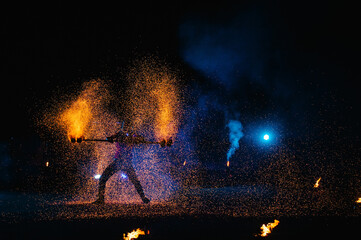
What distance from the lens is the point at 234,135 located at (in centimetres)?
2278

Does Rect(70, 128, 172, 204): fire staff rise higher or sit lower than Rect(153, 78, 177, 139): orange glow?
lower

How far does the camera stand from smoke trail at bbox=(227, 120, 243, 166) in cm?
2227

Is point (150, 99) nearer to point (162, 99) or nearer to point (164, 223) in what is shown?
point (162, 99)

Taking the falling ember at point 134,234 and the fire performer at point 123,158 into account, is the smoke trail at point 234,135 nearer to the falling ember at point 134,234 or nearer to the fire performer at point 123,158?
the fire performer at point 123,158

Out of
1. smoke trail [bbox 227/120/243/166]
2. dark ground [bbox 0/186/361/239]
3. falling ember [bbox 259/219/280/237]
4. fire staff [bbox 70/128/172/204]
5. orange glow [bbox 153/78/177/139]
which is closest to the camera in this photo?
dark ground [bbox 0/186/361/239]

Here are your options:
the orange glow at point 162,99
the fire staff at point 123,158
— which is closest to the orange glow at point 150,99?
the orange glow at point 162,99

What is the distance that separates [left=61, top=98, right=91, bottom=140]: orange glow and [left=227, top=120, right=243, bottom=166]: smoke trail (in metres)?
11.9

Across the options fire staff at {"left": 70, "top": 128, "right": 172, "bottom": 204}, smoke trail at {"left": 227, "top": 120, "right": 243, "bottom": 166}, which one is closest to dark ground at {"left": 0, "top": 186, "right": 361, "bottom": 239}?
fire staff at {"left": 70, "top": 128, "right": 172, "bottom": 204}

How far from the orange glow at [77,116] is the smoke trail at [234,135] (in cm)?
1185

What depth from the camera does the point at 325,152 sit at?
16203mm

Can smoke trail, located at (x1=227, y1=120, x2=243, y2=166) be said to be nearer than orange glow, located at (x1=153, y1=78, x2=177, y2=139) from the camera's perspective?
No

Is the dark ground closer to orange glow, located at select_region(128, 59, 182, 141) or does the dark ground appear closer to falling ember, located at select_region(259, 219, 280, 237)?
falling ember, located at select_region(259, 219, 280, 237)

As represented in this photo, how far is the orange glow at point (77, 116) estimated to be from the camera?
14930 millimetres

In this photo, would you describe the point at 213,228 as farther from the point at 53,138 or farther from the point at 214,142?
the point at 214,142
